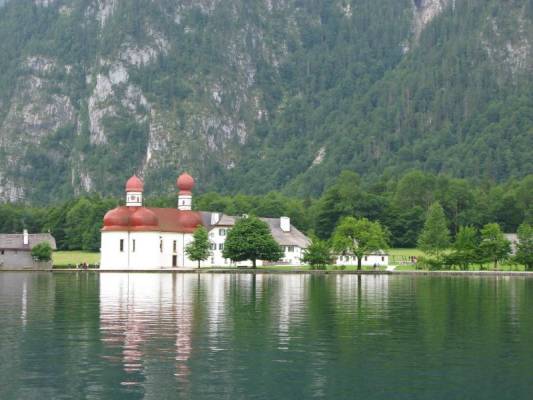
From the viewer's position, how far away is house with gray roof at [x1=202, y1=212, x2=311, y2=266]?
16200cm

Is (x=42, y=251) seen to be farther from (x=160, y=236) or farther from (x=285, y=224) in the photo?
(x=285, y=224)

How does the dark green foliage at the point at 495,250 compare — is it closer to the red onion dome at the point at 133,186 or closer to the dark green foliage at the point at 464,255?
the dark green foliage at the point at 464,255

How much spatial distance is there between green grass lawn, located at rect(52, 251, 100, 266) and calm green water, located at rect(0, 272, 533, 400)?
3743 inches

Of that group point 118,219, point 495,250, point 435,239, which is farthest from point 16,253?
point 495,250

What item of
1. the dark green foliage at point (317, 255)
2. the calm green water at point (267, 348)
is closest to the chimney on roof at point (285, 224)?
the dark green foliage at point (317, 255)

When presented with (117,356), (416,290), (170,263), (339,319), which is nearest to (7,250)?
(170,263)

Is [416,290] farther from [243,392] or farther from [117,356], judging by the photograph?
[243,392]

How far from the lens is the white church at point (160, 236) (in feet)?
516

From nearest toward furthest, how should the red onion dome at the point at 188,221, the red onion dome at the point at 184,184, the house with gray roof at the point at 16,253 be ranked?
1. the house with gray roof at the point at 16,253
2. the red onion dome at the point at 188,221
3. the red onion dome at the point at 184,184

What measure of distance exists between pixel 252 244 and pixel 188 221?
79.5 ft

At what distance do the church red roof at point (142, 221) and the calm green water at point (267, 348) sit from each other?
82.4 m

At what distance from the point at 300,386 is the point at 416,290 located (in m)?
52.3

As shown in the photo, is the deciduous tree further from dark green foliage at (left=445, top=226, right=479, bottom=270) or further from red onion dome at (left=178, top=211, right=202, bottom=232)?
red onion dome at (left=178, top=211, right=202, bottom=232)

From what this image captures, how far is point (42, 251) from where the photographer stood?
158750 mm
